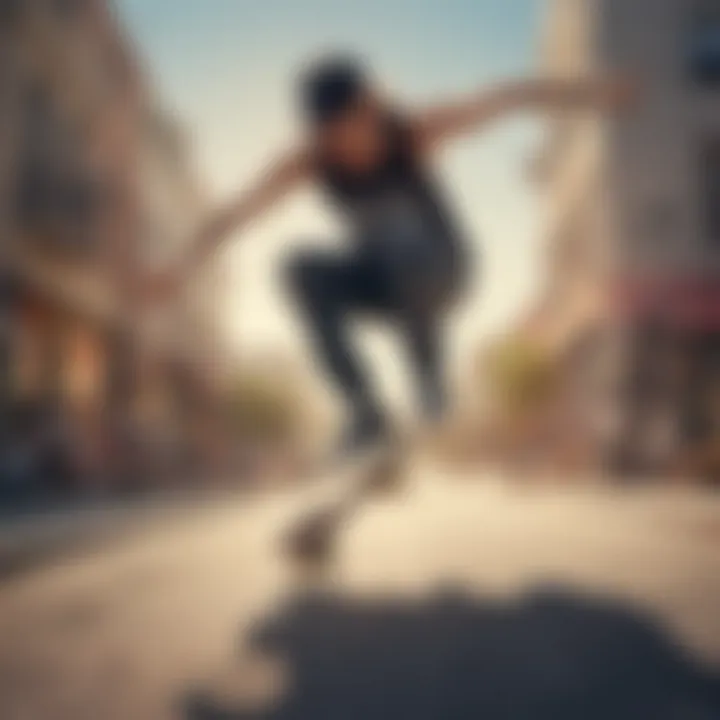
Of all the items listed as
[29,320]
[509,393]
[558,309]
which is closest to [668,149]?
[558,309]

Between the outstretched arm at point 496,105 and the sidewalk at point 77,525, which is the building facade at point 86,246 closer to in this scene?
the sidewalk at point 77,525

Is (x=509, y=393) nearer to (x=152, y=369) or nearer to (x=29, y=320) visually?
(x=152, y=369)

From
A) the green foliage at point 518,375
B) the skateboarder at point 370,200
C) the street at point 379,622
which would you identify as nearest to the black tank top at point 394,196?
the skateboarder at point 370,200

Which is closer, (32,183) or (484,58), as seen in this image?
(484,58)

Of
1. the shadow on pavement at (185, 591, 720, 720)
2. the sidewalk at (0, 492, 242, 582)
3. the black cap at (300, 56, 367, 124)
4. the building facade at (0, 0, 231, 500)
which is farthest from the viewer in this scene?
the building facade at (0, 0, 231, 500)

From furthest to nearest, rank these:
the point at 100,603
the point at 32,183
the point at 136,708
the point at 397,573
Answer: the point at 32,183 < the point at 397,573 < the point at 100,603 < the point at 136,708

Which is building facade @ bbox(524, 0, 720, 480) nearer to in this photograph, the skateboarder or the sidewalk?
the skateboarder

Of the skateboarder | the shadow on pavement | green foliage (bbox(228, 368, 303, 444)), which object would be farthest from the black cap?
the shadow on pavement
